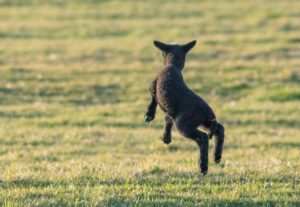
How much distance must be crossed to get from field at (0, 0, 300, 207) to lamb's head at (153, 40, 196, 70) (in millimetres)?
1256

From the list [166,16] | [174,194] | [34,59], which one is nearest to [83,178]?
[174,194]

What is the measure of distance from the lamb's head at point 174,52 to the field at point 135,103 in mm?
1256

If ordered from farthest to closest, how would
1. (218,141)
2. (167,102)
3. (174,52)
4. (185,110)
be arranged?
(174,52), (218,141), (167,102), (185,110)

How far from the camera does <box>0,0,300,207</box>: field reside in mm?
8648

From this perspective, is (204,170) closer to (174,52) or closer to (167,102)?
(167,102)

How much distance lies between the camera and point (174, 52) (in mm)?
9375

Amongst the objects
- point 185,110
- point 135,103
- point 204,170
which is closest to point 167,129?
point 204,170

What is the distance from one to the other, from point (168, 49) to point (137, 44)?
21.9 meters

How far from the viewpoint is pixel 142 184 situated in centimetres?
882

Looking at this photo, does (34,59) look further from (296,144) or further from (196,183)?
(196,183)

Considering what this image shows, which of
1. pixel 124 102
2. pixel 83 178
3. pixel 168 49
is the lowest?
pixel 124 102

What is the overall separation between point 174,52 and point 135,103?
12.4 m

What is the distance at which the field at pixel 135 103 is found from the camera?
8648 millimetres

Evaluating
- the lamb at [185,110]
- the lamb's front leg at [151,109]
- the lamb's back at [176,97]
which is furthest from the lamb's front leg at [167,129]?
the lamb's back at [176,97]
